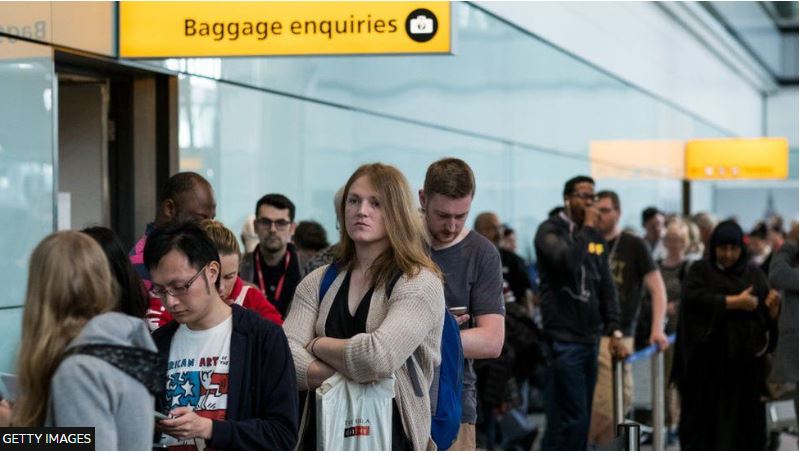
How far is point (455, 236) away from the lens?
5312 mm

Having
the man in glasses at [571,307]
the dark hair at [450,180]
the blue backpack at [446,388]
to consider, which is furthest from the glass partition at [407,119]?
the blue backpack at [446,388]

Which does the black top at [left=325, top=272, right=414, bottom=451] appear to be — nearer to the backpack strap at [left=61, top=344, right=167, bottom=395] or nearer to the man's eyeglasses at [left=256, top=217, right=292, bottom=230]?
the backpack strap at [left=61, top=344, right=167, bottom=395]

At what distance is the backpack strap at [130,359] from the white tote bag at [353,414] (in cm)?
104

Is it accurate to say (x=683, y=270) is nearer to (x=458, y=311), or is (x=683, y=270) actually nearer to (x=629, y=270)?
(x=629, y=270)

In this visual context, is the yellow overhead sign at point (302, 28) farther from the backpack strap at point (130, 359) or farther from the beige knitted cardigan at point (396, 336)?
the backpack strap at point (130, 359)

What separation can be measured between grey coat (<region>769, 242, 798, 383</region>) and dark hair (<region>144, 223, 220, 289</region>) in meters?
5.41

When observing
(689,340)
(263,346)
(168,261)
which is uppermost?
(168,261)

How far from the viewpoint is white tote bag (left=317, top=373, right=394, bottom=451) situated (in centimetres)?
402

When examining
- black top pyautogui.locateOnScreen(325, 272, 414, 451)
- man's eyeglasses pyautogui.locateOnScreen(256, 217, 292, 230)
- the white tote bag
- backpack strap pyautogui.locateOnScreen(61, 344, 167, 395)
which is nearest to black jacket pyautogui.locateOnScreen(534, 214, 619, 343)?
man's eyeglasses pyautogui.locateOnScreen(256, 217, 292, 230)

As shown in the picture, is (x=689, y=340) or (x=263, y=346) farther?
(x=689, y=340)

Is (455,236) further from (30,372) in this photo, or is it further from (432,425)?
(30,372)

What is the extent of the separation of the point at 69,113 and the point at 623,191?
1330 cm

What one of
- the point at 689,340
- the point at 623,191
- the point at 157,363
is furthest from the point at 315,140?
the point at 623,191

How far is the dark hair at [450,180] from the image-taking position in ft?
17.2
